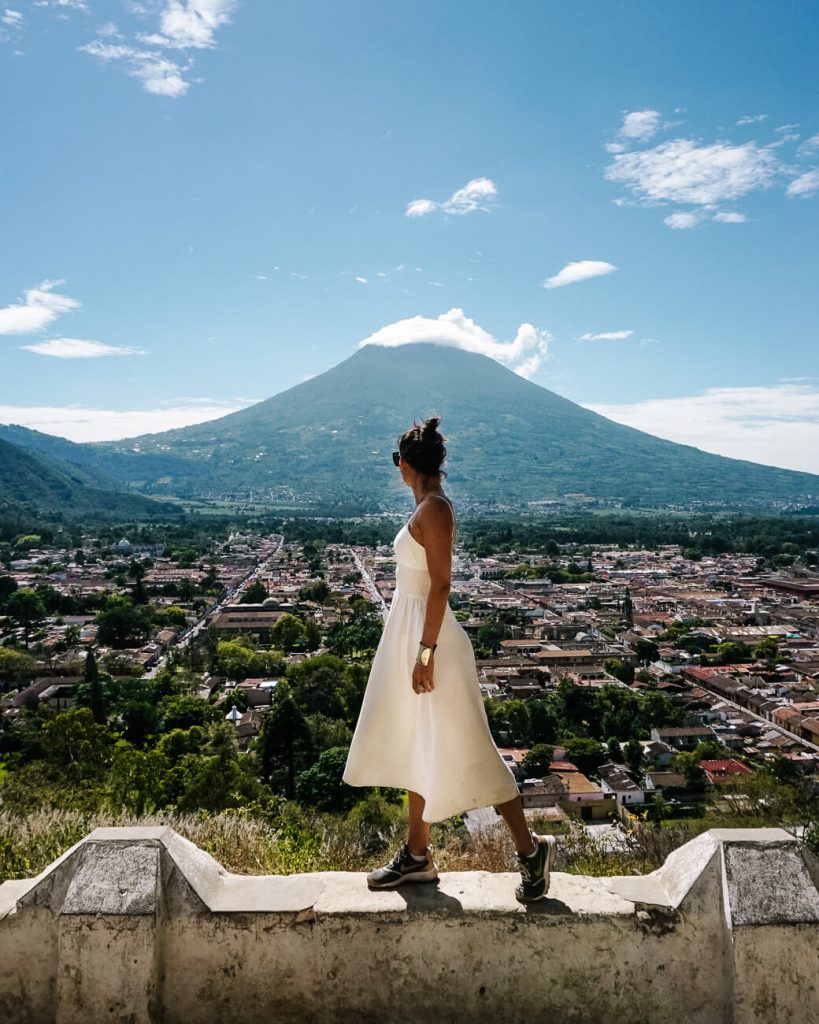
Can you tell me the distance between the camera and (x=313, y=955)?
1652mm

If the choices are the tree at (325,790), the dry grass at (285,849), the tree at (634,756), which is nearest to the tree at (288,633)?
the tree at (634,756)

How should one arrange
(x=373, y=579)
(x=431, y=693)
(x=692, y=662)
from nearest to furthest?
(x=431, y=693) < (x=692, y=662) < (x=373, y=579)

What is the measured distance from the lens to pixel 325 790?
475 inches

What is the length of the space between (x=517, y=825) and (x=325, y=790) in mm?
10967

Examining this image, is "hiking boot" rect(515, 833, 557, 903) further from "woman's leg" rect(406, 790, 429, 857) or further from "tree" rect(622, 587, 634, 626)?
"tree" rect(622, 587, 634, 626)

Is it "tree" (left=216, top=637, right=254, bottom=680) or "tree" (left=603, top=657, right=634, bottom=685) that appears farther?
"tree" (left=603, top=657, right=634, bottom=685)

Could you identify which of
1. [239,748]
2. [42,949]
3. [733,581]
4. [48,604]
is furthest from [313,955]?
[733,581]

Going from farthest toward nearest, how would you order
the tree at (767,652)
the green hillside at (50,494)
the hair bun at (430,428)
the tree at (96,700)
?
the green hillside at (50,494) → the tree at (767,652) → the tree at (96,700) → the hair bun at (430,428)

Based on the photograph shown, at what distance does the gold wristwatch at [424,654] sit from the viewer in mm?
1795

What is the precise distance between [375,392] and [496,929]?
440ft

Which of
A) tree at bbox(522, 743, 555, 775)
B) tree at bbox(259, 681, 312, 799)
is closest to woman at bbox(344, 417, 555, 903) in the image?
tree at bbox(259, 681, 312, 799)

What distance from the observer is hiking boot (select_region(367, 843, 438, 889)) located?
179 centimetres

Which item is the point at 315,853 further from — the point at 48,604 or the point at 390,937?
the point at 48,604

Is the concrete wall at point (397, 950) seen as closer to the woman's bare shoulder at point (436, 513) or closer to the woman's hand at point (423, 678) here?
the woman's hand at point (423, 678)
